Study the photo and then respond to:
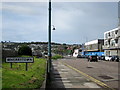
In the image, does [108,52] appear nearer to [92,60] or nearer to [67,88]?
[92,60]

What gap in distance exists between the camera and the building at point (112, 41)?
231ft

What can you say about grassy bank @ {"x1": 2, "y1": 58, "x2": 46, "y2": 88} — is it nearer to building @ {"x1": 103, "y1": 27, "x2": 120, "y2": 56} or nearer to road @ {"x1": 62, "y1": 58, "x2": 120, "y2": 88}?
road @ {"x1": 62, "y1": 58, "x2": 120, "y2": 88}

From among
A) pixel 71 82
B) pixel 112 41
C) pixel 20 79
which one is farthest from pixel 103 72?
pixel 112 41

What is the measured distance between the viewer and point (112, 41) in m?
77.1

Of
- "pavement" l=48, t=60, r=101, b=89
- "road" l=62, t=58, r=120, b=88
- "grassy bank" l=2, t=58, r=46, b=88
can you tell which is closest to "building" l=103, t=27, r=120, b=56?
"road" l=62, t=58, r=120, b=88

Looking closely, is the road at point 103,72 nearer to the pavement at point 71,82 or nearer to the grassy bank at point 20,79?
the pavement at point 71,82

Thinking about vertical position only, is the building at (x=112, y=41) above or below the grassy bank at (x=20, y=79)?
above

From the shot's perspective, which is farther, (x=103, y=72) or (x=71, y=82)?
(x=103, y=72)

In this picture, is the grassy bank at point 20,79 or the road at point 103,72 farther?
the road at point 103,72

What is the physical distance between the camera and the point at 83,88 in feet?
36.9

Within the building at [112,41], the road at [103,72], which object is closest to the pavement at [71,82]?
the road at [103,72]

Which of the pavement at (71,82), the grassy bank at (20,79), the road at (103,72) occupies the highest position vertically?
the grassy bank at (20,79)

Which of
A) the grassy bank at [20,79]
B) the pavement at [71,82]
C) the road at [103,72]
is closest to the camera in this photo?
the grassy bank at [20,79]

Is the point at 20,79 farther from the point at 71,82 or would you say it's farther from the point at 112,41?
the point at 112,41
